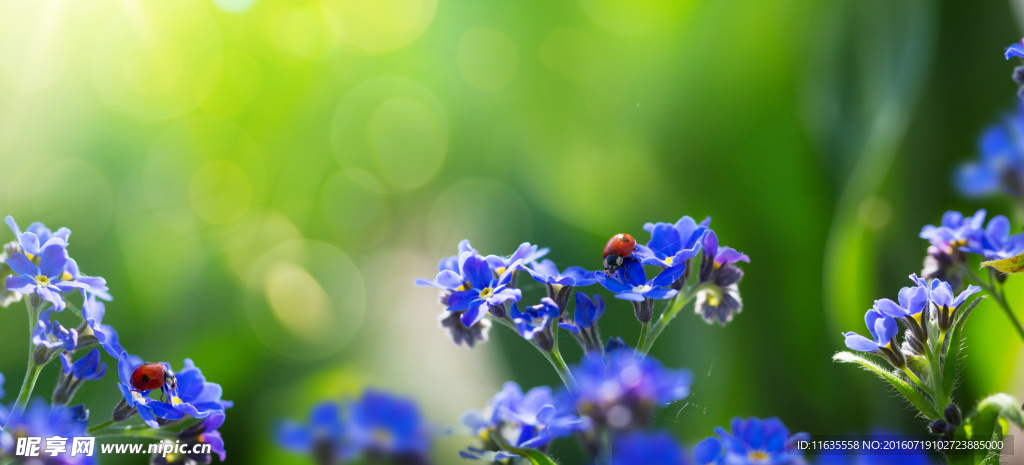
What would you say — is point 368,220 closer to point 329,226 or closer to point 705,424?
point 329,226

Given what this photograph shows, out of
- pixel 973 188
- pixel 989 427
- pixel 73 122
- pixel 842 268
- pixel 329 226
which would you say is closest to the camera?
pixel 989 427

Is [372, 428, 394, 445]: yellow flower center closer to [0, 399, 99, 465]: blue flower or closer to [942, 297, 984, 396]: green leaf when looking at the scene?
[0, 399, 99, 465]: blue flower

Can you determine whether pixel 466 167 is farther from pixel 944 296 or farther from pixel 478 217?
pixel 944 296

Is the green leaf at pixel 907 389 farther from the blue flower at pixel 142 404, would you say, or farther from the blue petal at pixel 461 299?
the blue flower at pixel 142 404

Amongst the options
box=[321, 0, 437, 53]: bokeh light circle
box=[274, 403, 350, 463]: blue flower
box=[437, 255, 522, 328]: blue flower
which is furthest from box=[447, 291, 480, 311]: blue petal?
box=[321, 0, 437, 53]: bokeh light circle

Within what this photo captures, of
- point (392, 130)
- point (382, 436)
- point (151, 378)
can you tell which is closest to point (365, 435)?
point (382, 436)

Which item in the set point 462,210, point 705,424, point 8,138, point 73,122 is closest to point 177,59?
point 73,122
